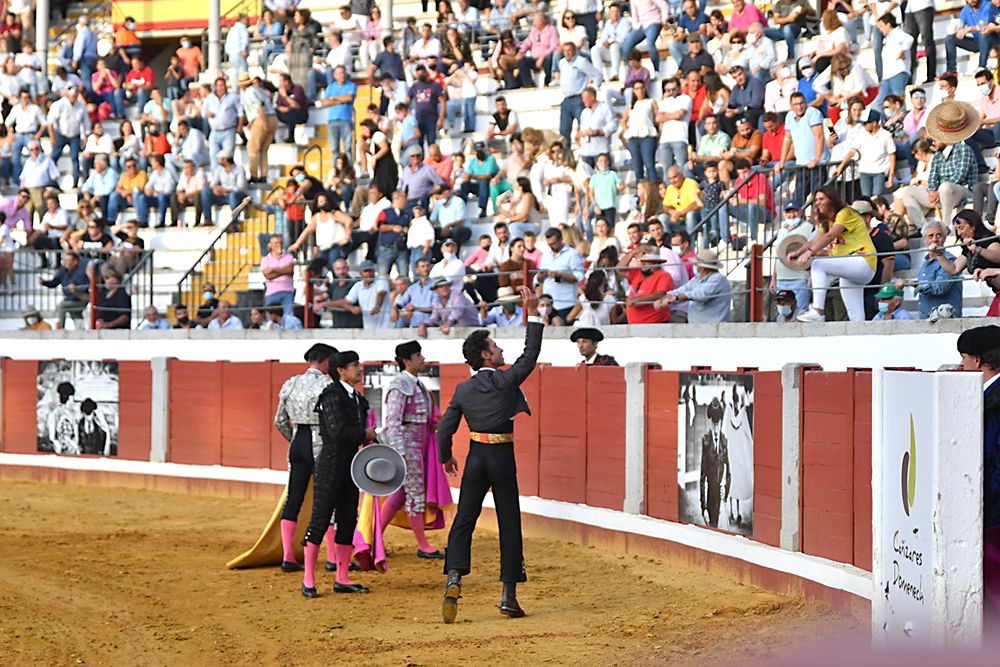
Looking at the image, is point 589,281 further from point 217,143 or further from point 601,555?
point 217,143

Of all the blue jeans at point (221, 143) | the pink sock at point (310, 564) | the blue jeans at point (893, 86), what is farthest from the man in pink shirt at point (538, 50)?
the pink sock at point (310, 564)

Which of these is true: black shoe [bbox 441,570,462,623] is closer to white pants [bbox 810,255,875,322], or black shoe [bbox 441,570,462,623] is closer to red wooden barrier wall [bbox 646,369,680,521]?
red wooden barrier wall [bbox 646,369,680,521]

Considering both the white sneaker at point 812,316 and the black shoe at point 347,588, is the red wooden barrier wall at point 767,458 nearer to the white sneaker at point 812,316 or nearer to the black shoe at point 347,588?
the white sneaker at point 812,316

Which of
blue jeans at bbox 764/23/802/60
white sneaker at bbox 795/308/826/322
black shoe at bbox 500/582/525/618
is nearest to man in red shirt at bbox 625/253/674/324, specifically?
→ white sneaker at bbox 795/308/826/322

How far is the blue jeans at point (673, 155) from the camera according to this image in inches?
690

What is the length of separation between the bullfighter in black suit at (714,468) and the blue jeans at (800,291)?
1326 millimetres

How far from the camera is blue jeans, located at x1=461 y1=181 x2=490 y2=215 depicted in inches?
760

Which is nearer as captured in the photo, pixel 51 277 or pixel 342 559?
pixel 342 559

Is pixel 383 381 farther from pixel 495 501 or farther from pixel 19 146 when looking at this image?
pixel 19 146

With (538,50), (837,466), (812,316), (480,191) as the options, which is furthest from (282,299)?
(837,466)

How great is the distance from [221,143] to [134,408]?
6.11 meters

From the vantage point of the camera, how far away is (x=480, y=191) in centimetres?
1936

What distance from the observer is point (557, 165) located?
60.0 feet

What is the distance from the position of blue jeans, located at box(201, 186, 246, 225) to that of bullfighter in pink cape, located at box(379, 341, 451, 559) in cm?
1120
